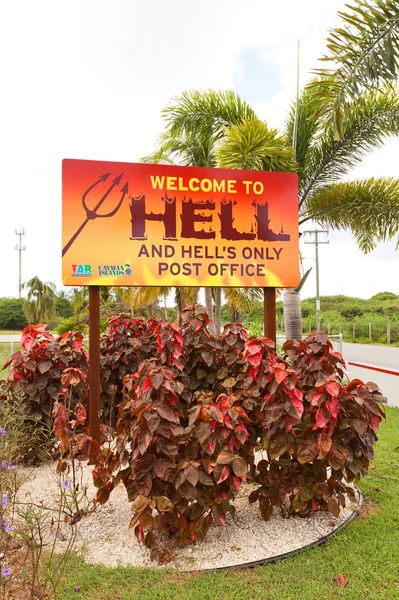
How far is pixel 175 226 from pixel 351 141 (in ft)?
26.1

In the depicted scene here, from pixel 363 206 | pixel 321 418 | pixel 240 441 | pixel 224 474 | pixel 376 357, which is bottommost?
pixel 376 357

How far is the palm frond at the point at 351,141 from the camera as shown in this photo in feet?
32.8

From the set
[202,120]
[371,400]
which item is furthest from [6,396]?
[202,120]

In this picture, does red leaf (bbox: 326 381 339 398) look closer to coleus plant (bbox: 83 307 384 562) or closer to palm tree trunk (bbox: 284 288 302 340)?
coleus plant (bbox: 83 307 384 562)

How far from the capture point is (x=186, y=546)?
2793mm

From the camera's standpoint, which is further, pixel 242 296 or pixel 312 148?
pixel 242 296

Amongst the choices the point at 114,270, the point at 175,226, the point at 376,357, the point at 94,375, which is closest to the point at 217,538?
the point at 94,375

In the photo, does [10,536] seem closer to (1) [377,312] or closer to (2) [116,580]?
(2) [116,580]

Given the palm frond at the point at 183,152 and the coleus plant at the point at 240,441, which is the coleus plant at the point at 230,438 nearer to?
the coleus plant at the point at 240,441

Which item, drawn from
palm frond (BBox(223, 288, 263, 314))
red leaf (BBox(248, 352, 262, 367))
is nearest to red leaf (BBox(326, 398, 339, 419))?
red leaf (BBox(248, 352, 262, 367))

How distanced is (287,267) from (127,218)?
1.58 meters

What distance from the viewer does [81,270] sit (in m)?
4.00

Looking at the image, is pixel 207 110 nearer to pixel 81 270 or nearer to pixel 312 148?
pixel 312 148

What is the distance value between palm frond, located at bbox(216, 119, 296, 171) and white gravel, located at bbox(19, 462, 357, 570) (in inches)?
285
